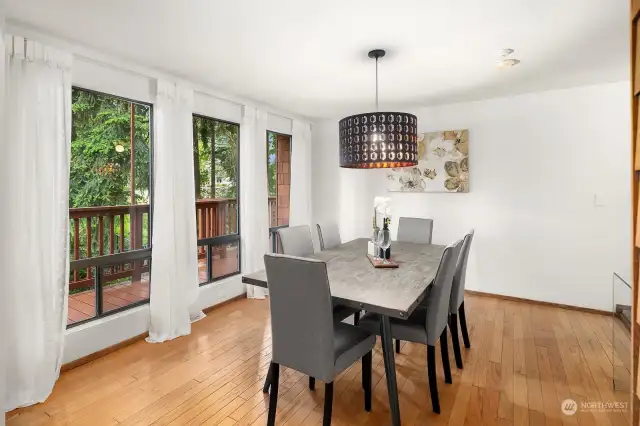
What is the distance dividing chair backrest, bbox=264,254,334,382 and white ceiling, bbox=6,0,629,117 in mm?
1476

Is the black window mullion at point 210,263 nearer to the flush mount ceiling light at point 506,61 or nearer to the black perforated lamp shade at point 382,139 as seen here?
the black perforated lamp shade at point 382,139

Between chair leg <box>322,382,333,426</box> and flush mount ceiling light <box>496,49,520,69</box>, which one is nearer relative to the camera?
chair leg <box>322,382,333,426</box>

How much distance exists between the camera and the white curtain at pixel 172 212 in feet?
10.1

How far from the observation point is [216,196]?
13.1ft

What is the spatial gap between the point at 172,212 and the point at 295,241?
3.66ft

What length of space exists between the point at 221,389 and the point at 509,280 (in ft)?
10.9

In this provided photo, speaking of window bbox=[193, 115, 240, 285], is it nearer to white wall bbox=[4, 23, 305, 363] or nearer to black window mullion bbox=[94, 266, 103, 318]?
white wall bbox=[4, 23, 305, 363]

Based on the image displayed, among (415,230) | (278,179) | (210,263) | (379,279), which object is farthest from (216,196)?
(379,279)

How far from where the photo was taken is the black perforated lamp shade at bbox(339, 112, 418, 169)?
2432 mm

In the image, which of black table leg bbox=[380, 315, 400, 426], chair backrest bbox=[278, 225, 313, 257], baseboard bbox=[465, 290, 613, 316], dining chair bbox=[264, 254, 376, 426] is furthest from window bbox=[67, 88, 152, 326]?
baseboard bbox=[465, 290, 613, 316]

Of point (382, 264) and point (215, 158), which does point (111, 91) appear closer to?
point (215, 158)

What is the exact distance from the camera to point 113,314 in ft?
9.64

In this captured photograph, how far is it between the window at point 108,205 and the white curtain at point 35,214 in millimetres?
353

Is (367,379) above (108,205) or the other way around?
the other way around
